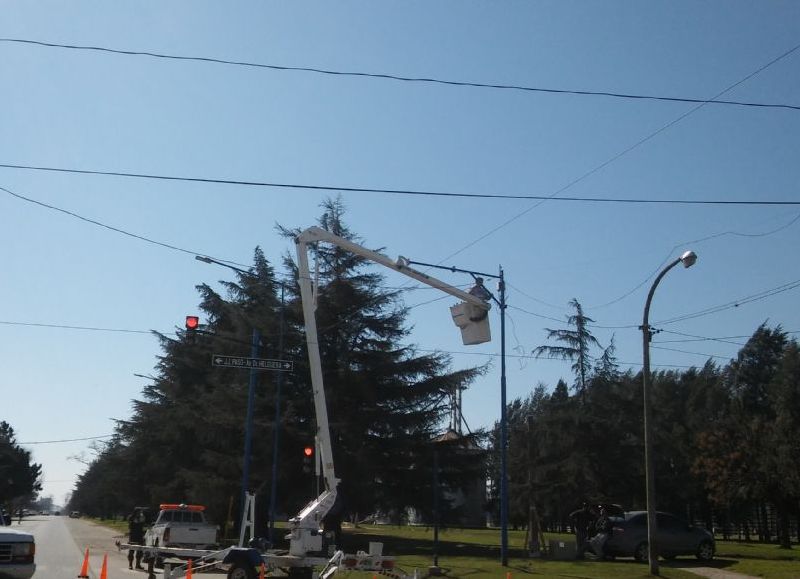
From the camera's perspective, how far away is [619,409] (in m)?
47.0

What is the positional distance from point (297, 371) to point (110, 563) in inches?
520

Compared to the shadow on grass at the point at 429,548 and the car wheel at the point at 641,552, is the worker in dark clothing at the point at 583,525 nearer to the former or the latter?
the car wheel at the point at 641,552

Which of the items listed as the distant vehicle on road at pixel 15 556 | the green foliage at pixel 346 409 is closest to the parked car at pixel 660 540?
the green foliage at pixel 346 409

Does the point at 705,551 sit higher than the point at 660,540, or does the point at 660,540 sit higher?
the point at 660,540

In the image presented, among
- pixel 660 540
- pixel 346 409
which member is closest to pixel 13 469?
pixel 346 409

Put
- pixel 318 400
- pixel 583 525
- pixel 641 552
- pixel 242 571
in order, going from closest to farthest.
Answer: pixel 242 571 < pixel 318 400 < pixel 641 552 < pixel 583 525

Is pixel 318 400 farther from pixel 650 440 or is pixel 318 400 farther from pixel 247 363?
pixel 650 440

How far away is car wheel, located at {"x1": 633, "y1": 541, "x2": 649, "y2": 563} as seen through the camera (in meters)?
27.5

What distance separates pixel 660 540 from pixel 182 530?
591 inches

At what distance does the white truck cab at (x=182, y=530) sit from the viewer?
2544 centimetres

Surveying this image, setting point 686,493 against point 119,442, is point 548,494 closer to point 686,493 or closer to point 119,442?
point 686,493

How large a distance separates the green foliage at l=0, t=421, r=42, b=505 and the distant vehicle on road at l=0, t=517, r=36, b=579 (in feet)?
286

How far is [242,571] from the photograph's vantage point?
617 inches

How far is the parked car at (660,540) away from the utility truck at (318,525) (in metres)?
11.9
